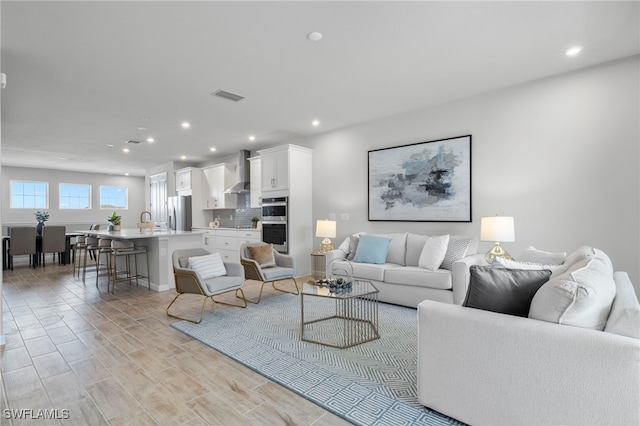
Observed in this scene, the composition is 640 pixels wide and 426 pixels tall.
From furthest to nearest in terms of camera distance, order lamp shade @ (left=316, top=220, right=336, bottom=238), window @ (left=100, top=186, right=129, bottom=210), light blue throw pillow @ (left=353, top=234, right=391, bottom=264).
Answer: window @ (left=100, top=186, right=129, bottom=210), lamp shade @ (left=316, top=220, right=336, bottom=238), light blue throw pillow @ (left=353, top=234, right=391, bottom=264)

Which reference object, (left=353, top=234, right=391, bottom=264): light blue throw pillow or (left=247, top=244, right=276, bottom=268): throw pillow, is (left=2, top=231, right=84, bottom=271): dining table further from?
(left=353, top=234, right=391, bottom=264): light blue throw pillow

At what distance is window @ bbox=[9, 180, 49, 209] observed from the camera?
9859 mm

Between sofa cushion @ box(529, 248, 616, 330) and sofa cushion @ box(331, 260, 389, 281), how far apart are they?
2.64m

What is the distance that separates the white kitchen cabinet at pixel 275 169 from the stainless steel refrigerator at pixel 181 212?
2974mm

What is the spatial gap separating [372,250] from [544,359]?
3.13 metres

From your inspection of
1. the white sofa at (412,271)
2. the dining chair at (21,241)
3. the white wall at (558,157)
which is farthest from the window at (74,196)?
the white wall at (558,157)

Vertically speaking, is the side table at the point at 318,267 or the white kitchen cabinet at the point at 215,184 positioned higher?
the white kitchen cabinet at the point at 215,184

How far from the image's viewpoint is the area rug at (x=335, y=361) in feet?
6.36

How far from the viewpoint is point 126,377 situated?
233 cm

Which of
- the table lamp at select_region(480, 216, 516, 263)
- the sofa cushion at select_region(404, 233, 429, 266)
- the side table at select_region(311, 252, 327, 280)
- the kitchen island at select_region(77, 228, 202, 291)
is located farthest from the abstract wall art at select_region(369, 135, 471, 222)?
the kitchen island at select_region(77, 228, 202, 291)

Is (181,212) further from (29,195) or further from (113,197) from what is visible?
(29,195)

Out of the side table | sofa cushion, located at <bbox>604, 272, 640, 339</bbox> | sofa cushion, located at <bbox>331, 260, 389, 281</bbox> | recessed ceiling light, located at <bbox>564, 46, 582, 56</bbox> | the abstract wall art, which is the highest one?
recessed ceiling light, located at <bbox>564, 46, 582, 56</bbox>

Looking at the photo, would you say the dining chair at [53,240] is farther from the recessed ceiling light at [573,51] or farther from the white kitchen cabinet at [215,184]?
the recessed ceiling light at [573,51]

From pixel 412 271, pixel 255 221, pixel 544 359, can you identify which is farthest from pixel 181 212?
pixel 544 359
